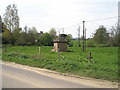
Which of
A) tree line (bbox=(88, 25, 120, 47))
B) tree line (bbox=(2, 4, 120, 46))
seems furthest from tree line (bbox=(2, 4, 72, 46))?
tree line (bbox=(88, 25, 120, 47))

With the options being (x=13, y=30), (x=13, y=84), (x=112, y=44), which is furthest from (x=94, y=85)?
(x=112, y=44)

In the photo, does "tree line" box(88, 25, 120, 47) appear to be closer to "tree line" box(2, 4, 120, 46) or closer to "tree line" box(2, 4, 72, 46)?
"tree line" box(2, 4, 120, 46)

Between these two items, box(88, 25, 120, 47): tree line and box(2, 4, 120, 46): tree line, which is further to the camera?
box(88, 25, 120, 47): tree line

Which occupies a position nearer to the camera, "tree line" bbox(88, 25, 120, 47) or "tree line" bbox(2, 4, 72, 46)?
"tree line" bbox(2, 4, 72, 46)

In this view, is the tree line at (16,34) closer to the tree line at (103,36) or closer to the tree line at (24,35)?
the tree line at (24,35)

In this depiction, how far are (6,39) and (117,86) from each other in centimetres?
4213

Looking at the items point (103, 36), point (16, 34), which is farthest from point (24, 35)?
point (103, 36)

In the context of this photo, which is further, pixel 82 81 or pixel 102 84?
pixel 82 81

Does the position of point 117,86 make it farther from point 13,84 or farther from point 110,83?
point 13,84

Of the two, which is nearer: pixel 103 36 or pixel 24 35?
pixel 24 35

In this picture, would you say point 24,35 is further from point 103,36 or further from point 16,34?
point 103,36

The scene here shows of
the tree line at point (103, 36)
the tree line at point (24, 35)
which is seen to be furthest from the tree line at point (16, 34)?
the tree line at point (103, 36)

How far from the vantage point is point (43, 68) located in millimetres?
14938

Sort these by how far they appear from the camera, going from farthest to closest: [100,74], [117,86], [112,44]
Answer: [112,44] → [100,74] → [117,86]
